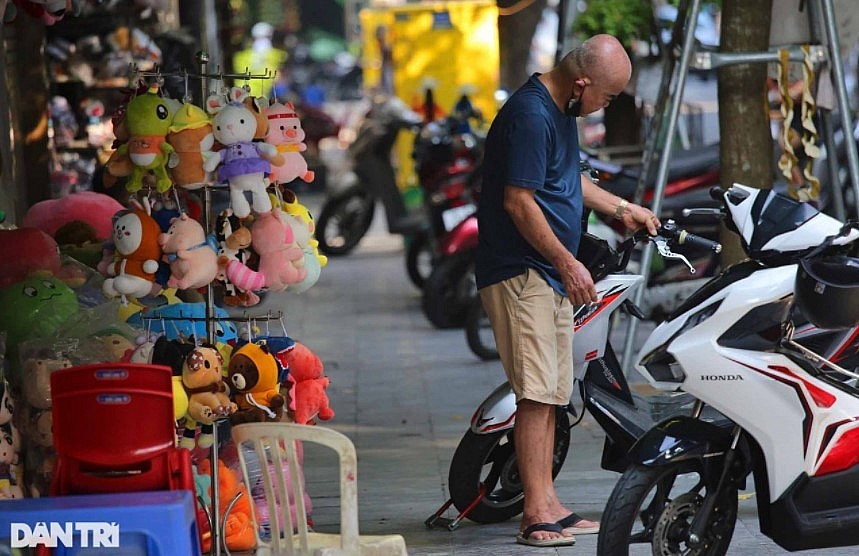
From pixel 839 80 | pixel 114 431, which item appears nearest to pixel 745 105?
pixel 839 80

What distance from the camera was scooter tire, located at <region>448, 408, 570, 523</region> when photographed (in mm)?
5445

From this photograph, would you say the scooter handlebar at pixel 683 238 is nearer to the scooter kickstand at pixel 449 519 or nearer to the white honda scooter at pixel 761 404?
the white honda scooter at pixel 761 404

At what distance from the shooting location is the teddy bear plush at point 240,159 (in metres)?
4.82

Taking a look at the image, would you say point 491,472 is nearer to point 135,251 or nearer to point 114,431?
point 135,251

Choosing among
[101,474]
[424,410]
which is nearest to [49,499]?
[101,474]

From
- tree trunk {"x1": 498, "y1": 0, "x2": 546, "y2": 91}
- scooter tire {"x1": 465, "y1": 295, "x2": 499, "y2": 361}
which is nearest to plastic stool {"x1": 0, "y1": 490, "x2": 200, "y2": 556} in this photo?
scooter tire {"x1": 465, "y1": 295, "x2": 499, "y2": 361}

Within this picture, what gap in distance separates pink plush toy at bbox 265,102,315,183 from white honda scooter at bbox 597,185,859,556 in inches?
56.9

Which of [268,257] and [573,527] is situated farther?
[573,527]

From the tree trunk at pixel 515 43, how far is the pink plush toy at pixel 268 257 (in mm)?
6674

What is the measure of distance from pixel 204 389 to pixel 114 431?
0.50 m

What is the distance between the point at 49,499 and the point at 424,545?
1.65m

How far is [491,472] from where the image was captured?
218 inches

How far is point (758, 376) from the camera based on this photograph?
4297 millimetres

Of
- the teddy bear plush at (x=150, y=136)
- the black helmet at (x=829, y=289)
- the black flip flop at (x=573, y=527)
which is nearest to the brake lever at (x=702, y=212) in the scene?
the black helmet at (x=829, y=289)
